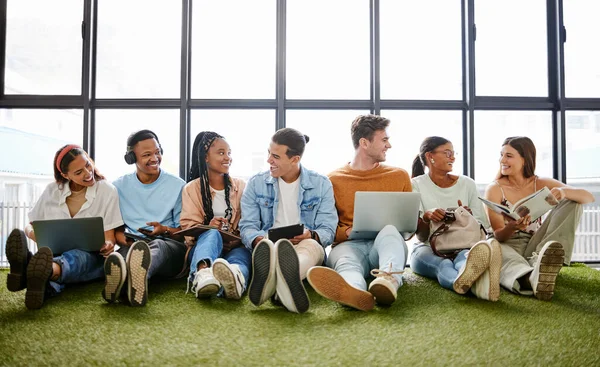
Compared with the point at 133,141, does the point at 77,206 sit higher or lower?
lower

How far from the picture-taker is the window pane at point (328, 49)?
3.43 metres

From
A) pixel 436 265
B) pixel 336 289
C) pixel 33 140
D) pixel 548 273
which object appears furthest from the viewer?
pixel 33 140

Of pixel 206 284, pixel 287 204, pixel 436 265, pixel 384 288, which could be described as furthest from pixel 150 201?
pixel 436 265

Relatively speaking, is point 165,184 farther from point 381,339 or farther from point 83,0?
point 83,0

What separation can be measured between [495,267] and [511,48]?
2461 mm

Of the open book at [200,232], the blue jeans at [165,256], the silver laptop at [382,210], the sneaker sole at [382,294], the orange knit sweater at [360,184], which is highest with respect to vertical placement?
Result: the orange knit sweater at [360,184]

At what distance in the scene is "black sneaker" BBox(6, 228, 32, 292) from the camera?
5.29 feet

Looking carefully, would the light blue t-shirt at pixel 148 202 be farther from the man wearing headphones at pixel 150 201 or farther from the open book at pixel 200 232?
the open book at pixel 200 232

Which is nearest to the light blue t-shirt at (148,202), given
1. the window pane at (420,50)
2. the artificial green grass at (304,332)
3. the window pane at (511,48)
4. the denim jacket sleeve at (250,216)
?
the denim jacket sleeve at (250,216)

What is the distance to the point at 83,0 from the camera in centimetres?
342

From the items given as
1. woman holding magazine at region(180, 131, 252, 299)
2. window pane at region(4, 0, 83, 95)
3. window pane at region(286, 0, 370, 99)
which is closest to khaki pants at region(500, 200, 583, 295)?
woman holding magazine at region(180, 131, 252, 299)

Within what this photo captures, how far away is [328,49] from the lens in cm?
350

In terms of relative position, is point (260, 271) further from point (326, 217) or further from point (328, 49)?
point (328, 49)

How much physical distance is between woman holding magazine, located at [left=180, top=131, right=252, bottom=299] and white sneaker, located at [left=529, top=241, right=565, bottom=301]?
1.23 metres
